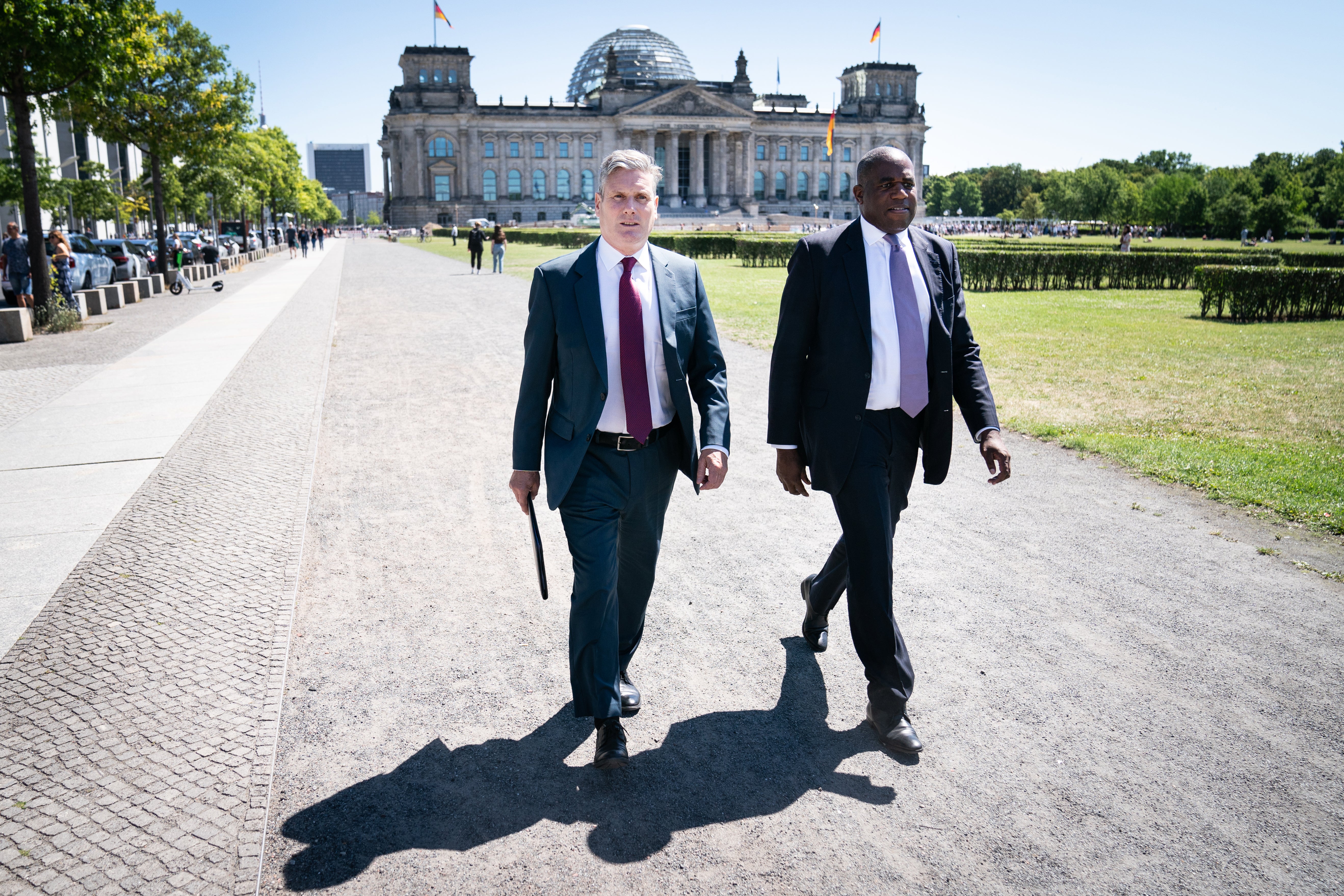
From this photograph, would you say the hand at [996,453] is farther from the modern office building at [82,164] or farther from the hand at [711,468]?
the modern office building at [82,164]

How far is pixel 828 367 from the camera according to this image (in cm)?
374

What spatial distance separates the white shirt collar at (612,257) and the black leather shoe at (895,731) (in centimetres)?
200

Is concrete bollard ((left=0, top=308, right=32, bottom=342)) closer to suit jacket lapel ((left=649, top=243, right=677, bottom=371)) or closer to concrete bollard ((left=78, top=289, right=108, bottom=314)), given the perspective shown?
concrete bollard ((left=78, top=289, right=108, bottom=314))

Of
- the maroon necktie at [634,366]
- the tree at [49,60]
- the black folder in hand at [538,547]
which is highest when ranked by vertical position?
the tree at [49,60]

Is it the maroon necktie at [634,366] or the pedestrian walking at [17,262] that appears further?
the pedestrian walking at [17,262]

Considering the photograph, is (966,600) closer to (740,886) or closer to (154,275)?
(740,886)

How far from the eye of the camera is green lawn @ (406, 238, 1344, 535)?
7.32m

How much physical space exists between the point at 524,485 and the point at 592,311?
0.73 meters

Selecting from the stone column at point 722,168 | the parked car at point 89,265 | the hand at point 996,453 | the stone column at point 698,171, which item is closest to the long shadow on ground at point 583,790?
the hand at point 996,453

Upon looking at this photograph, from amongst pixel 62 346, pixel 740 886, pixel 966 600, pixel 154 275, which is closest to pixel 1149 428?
pixel 966 600

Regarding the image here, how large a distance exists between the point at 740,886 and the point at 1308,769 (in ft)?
7.32

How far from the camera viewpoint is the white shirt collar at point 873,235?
12.2ft

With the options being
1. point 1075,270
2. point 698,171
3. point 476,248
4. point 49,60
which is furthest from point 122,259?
point 698,171

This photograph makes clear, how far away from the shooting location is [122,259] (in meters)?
28.1
